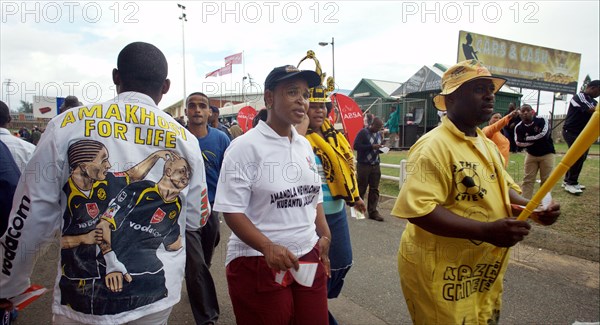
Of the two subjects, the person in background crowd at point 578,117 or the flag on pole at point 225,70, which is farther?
the flag on pole at point 225,70

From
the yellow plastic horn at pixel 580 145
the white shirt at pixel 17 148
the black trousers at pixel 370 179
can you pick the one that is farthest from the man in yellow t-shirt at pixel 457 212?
the black trousers at pixel 370 179

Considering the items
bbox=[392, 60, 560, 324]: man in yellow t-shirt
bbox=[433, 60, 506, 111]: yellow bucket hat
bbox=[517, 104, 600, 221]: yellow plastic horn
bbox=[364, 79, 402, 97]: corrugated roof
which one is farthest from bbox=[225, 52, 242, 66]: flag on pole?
bbox=[517, 104, 600, 221]: yellow plastic horn

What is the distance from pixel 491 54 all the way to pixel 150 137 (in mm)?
28570

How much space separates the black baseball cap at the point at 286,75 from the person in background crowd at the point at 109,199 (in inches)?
25.2

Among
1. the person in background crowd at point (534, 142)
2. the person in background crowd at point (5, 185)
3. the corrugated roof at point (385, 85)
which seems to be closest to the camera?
the person in background crowd at point (5, 185)

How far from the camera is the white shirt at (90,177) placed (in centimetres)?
142

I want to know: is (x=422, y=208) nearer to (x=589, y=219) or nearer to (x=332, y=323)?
(x=332, y=323)

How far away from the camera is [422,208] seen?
1.72 metres

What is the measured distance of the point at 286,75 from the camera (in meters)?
2.01

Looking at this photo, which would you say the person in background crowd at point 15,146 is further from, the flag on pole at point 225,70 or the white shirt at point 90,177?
the flag on pole at point 225,70

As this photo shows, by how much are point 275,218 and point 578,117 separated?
6781 mm

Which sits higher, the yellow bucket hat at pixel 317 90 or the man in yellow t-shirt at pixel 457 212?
the yellow bucket hat at pixel 317 90

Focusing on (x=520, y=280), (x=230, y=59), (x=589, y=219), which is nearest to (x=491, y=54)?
(x=230, y=59)

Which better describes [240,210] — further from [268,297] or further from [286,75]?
[286,75]
